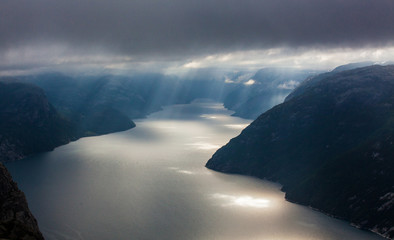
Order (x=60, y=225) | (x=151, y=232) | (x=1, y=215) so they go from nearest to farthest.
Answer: (x=1, y=215), (x=151, y=232), (x=60, y=225)

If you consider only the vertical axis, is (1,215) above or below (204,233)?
above

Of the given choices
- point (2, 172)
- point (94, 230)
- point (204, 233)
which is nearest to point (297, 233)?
point (204, 233)

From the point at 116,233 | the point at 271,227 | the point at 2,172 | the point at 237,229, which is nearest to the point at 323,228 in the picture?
the point at 271,227

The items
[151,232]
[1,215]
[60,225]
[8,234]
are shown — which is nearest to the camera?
[8,234]

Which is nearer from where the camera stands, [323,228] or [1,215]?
[1,215]

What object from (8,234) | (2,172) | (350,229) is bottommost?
(350,229)

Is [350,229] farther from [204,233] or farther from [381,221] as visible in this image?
[204,233]
